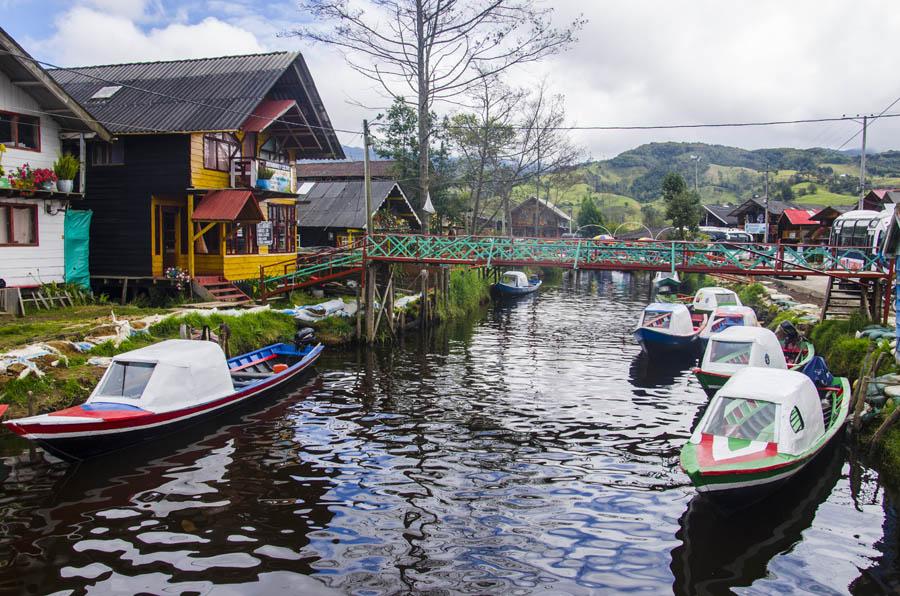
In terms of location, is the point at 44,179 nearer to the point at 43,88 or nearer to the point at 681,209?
the point at 43,88

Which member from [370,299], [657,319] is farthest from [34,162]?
[657,319]

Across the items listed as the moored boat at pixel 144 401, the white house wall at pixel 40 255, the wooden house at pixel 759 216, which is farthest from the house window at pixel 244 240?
the wooden house at pixel 759 216

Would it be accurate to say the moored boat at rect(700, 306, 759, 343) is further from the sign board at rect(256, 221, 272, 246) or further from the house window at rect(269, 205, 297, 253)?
the sign board at rect(256, 221, 272, 246)

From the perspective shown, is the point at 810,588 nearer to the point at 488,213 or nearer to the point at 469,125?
the point at 469,125

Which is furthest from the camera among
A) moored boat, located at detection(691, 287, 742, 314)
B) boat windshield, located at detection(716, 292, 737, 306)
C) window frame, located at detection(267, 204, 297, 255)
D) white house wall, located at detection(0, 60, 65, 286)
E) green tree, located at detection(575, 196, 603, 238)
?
green tree, located at detection(575, 196, 603, 238)

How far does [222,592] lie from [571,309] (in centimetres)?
3526

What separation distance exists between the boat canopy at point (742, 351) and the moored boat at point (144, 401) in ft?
41.8

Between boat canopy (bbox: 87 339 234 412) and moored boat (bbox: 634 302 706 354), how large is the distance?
53.6 ft

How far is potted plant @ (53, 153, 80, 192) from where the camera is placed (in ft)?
76.2

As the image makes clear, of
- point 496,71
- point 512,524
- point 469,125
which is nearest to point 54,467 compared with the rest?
point 512,524

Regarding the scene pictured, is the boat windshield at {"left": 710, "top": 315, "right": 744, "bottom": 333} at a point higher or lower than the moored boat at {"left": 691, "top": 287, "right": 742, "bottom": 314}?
lower

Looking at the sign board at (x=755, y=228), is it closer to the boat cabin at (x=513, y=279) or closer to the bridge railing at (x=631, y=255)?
the boat cabin at (x=513, y=279)

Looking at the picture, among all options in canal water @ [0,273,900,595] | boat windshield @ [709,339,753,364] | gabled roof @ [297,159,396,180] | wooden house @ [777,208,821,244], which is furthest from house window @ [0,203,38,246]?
wooden house @ [777,208,821,244]

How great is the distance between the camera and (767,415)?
41.9ft
